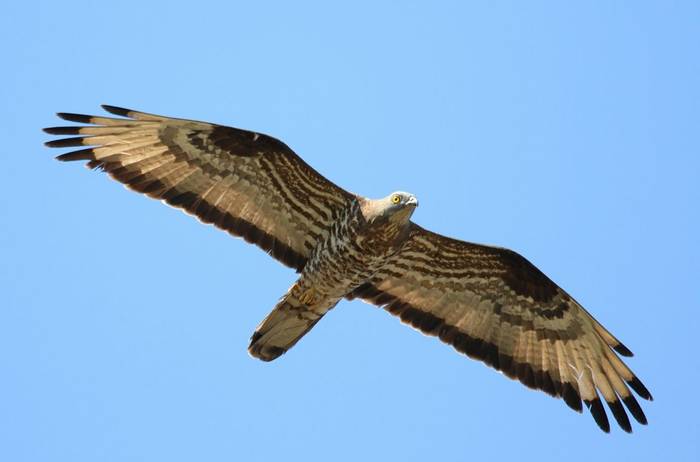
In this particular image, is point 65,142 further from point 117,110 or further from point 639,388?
point 639,388

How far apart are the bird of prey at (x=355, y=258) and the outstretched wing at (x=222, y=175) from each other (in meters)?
0.01

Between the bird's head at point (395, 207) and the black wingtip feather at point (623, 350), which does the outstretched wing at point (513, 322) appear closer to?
the black wingtip feather at point (623, 350)

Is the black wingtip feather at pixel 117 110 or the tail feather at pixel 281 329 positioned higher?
the black wingtip feather at pixel 117 110

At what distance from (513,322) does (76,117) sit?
19.3 ft

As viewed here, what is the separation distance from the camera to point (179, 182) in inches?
554

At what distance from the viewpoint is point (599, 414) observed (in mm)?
14766

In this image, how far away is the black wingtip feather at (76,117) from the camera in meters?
13.6

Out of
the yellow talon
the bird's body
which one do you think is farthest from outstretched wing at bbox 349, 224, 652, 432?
the yellow talon

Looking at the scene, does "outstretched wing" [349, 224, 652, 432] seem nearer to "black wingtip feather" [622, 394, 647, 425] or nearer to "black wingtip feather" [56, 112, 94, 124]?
"black wingtip feather" [622, 394, 647, 425]

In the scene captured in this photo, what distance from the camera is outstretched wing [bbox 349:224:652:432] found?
14.8 metres

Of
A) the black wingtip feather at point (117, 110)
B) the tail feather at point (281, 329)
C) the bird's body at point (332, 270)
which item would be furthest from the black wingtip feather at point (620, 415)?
the black wingtip feather at point (117, 110)

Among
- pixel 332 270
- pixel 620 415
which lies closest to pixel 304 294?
pixel 332 270

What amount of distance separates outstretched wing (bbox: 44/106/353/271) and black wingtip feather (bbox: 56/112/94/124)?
0.01 metres

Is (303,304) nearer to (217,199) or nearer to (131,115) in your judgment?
(217,199)
